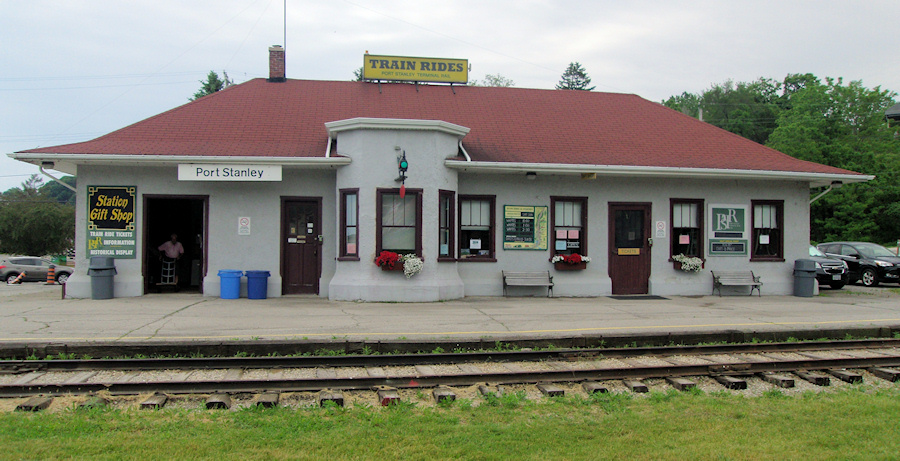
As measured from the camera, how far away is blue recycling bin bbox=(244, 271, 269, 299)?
14109 millimetres

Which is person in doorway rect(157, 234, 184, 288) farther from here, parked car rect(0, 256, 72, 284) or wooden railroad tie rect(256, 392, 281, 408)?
parked car rect(0, 256, 72, 284)

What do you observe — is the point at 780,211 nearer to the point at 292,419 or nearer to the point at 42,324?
the point at 292,419

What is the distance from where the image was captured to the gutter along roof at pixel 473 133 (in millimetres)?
14273

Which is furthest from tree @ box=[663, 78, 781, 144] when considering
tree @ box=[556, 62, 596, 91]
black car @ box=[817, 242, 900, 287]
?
black car @ box=[817, 242, 900, 287]

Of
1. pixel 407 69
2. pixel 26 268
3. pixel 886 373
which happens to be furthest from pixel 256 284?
pixel 26 268

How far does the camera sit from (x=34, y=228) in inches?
1896

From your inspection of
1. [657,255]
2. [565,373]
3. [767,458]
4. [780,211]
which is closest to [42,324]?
[565,373]

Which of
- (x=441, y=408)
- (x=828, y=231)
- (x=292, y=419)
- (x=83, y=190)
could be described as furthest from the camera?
(x=828, y=231)

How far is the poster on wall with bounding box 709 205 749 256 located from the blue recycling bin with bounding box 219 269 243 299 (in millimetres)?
12167

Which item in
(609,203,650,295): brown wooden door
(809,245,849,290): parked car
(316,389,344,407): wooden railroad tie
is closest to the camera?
(316,389,344,407): wooden railroad tie

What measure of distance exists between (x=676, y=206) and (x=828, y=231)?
91.1ft

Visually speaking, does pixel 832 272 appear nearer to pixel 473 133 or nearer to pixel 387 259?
pixel 473 133

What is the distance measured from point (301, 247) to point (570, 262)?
674 centimetres

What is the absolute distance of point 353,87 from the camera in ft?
63.4
